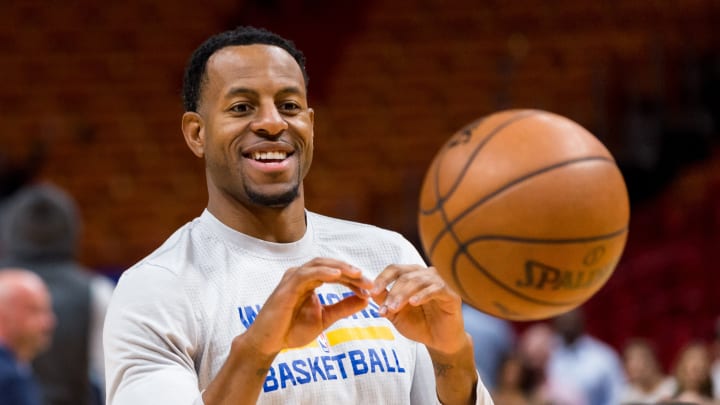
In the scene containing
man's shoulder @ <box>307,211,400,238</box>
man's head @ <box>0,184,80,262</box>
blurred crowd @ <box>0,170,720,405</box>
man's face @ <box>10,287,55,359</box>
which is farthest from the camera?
man's head @ <box>0,184,80,262</box>

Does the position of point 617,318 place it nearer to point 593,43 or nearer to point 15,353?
point 593,43

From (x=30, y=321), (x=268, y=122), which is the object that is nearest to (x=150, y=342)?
(x=268, y=122)

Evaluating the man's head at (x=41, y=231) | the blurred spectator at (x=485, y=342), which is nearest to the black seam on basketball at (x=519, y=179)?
the man's head at (x=41, y=231)

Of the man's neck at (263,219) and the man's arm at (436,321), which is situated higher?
the man's neck at (263,219)

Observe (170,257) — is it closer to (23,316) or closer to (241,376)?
(241,376)

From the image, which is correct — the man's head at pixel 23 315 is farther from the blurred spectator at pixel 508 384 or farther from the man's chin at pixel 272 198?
the blurred spectator at pixel 508 384

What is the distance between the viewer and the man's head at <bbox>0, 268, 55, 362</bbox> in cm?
416

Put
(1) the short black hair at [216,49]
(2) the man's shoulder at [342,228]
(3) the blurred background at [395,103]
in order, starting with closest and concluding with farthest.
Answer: (1) the short black hair at [216,49]
(2) the man's shoulder at [342,228]
(3) the blurred background at [395,103]

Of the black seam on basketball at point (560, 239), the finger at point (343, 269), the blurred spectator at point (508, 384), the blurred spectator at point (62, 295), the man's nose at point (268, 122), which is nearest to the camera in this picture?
the finger at point (343, 269)

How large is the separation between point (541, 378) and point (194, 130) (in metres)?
4.93

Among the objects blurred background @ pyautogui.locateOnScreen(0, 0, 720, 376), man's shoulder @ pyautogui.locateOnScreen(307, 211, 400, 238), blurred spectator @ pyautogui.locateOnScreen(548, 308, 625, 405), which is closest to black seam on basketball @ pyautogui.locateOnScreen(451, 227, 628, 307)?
man's shoulder @ pyautogui.locateOnScreen(307, 211, 400, 238)

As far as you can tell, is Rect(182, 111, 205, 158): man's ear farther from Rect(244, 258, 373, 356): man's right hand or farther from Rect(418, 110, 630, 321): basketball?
Rect(418, 110, 630, 321): basketball

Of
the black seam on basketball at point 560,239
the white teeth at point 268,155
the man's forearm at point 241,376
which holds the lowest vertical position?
the black seam on basketball at point 560,239

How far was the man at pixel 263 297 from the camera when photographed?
6.18 feet
